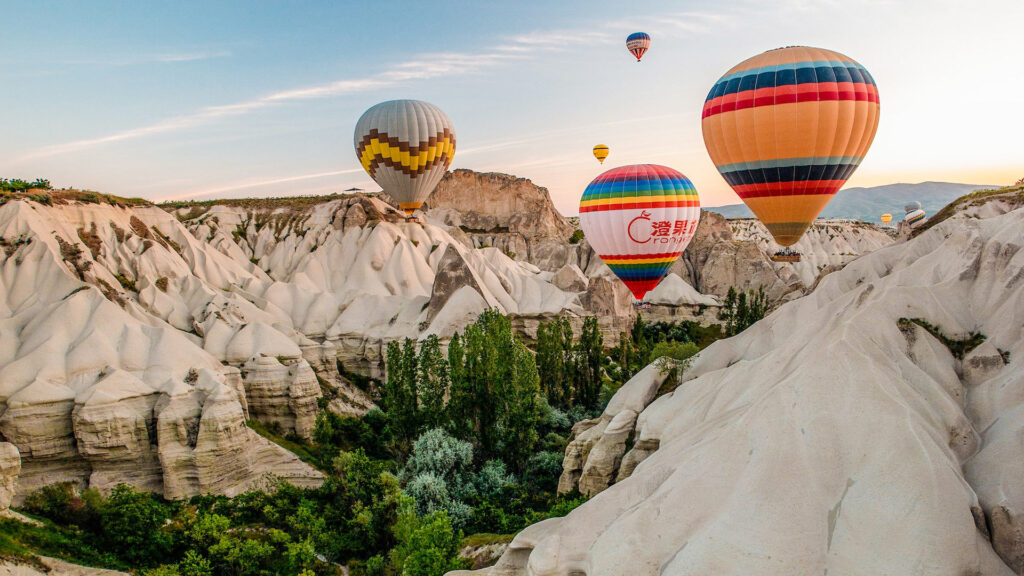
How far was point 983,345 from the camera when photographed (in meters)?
15.6

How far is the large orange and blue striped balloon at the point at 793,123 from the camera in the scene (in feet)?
74.0

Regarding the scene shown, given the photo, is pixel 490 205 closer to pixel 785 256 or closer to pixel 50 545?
pixel 785 256

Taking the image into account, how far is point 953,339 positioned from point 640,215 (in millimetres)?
14678

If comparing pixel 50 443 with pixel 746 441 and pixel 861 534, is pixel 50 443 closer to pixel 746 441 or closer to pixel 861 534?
pixel 746 441

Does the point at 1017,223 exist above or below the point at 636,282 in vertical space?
above

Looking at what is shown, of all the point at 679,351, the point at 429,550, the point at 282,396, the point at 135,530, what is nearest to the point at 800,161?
the point at 679,351

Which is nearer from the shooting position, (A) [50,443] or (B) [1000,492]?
(B) [1000,492]

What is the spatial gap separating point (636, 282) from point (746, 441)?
18.9 m

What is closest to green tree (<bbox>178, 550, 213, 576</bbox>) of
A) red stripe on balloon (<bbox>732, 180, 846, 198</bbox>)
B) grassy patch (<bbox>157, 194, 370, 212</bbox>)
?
red stripe on balloon (<bbox>732, 180, 846, 198</bbox>)

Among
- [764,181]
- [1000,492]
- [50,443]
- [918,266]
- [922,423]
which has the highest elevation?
[764,181]

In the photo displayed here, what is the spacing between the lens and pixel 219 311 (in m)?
37.4

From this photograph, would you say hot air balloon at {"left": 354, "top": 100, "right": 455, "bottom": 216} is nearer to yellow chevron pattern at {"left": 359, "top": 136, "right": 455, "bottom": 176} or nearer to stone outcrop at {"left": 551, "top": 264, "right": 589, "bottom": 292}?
yellow chevron pattern at {"left": 359, "top": 136, "right": 455, "bottom": 176}

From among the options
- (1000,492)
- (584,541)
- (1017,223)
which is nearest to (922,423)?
(1000,492)

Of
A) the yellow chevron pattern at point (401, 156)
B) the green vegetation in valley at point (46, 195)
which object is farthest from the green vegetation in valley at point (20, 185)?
the yellow chevron pattern at point (401, 156)
